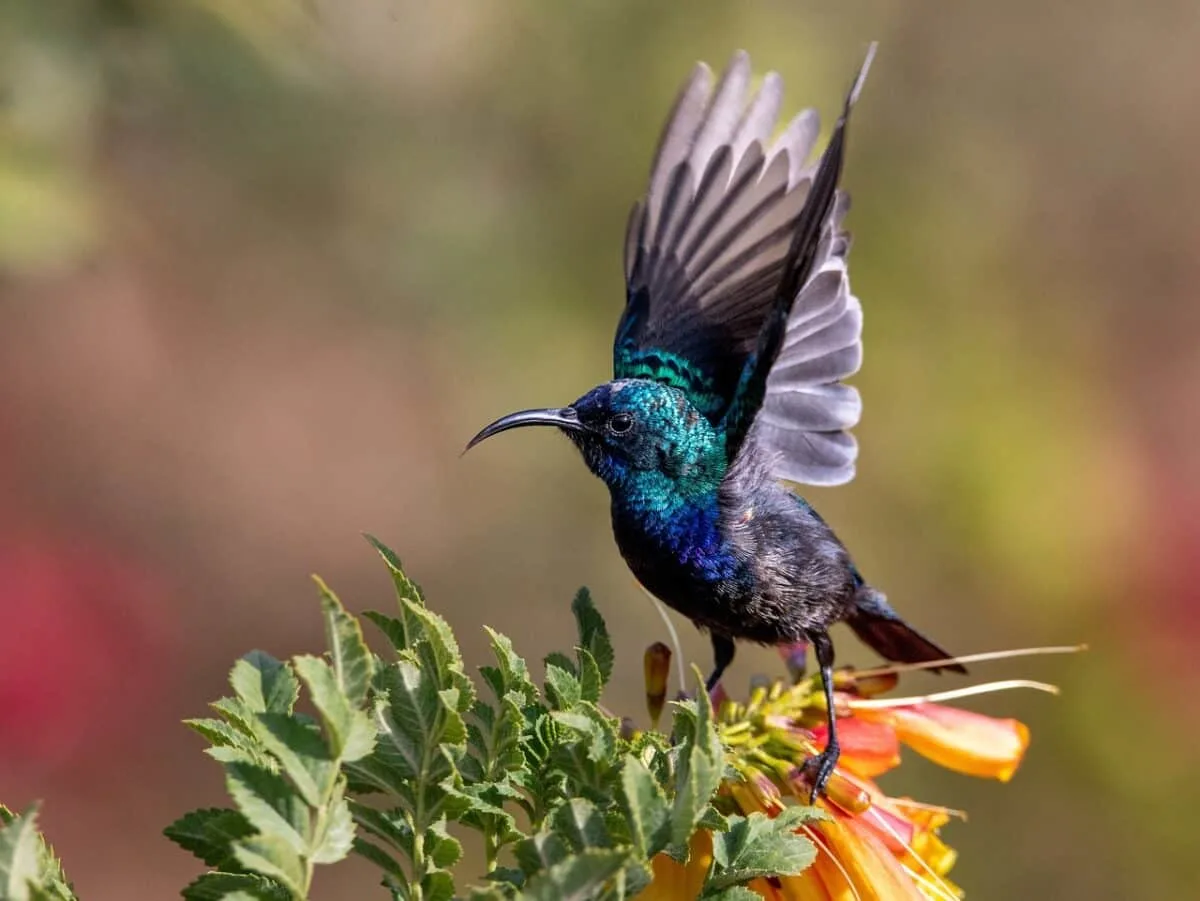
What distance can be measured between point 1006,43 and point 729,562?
5.24 metres

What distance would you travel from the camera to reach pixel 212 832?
43.3 inches

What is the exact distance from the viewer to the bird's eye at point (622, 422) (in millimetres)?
2119

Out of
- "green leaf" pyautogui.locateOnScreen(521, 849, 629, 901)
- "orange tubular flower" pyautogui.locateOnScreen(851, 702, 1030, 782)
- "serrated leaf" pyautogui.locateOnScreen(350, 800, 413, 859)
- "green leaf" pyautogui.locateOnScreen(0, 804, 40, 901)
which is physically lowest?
"green leaf" pyautogui.locateOnScreen(0, 804, 40, 901)

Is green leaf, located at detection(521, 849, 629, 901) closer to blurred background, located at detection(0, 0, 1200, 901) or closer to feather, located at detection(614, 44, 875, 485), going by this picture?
feather, located at detection(614, 44, 875, 485)

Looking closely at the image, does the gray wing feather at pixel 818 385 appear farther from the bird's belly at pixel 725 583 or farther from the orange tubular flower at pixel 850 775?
the orange tubular flower at pixel 850 775

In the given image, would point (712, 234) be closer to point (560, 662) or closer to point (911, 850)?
point (911, 850)

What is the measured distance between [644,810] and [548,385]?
13.8 feet

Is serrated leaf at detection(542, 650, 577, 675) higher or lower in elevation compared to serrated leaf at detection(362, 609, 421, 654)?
higher

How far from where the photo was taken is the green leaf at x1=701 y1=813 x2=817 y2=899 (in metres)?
1.20

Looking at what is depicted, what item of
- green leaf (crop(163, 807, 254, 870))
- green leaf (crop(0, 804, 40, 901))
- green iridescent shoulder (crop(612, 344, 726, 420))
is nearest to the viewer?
green leaf (crop(0, 804, 40, 901))

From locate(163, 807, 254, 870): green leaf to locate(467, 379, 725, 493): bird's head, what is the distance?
3.35 feet

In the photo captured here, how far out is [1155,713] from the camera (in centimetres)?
463

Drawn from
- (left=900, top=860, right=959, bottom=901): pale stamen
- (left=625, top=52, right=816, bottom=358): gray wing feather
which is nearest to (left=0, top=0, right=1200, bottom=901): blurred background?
(left=625, top=52, right=816, bottom=358): gray wing feather

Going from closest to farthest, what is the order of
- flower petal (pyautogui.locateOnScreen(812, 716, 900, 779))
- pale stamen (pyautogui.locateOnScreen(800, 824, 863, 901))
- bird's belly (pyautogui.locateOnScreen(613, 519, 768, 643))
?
pale stamen (pyautogui.locateOnScreen(800, 824, 863, 901)) < flower petal (pyautogui.locateOnScreen(812, 716, 900, 779)) < bird's belly (pyautogui.locateOnScreen(613, 519, 768, 643))
